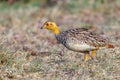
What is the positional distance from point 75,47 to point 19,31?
13.1ft

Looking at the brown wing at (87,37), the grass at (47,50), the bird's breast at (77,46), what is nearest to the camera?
the grass at (47,50)

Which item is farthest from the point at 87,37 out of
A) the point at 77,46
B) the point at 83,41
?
the point at 77,46

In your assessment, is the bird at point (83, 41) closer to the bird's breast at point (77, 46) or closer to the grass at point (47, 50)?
the bird's breast at point (77, 46)

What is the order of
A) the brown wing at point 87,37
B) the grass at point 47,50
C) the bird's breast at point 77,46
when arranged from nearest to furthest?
the grass at point 47,50 < the bird's breast at point 77,46 < the brown wing at point 87,37

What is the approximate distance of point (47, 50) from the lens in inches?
376

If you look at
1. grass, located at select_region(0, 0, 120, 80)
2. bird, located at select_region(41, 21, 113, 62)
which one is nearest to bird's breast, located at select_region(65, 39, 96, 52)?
bird, located at select_region(41, 21, 113, 62)

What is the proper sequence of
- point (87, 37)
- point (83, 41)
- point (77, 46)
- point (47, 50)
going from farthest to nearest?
point (47, 50)
point (87, 37)
point (83, 41)
point (77, 46)

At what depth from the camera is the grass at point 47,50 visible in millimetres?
7340

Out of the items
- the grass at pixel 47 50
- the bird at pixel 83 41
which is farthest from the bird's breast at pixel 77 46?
the grass at pixel 47 50

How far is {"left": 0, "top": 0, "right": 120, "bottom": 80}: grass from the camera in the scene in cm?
734

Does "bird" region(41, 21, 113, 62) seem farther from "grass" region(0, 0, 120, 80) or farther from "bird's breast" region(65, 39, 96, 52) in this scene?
"grass" region(0, 0, 120, 80)

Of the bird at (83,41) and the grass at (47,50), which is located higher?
the bird at (83,41)

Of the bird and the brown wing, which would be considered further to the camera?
the brown wing

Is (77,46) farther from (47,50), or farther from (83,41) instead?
(47,50)
